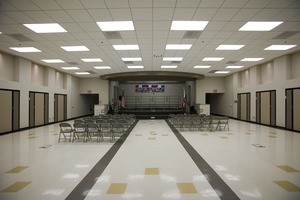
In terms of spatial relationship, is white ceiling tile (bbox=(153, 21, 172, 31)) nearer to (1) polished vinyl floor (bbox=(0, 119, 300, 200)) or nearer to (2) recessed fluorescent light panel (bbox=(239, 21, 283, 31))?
(2) recessed fluorescent light panel (bbox=(239, 21, 283, 31))

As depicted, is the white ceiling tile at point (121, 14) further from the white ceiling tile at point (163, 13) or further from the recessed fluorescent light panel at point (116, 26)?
the white ceiling tile at point (163, 13)

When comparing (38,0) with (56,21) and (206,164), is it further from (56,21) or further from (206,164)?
(206,164)

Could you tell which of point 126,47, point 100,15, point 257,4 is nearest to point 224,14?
point 257,4

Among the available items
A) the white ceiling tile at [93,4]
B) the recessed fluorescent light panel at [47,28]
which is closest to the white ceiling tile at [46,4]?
the white ceiling tile at [93,4]

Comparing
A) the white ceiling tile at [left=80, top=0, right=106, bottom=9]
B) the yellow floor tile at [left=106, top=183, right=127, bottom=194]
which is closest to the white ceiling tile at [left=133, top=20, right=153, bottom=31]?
the white ceiling tile at [left=80, top=0, right=106, bottom=9]

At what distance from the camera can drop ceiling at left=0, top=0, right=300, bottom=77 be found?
433 centimetres

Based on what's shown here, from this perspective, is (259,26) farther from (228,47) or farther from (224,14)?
(228,47)

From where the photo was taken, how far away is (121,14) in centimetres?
478

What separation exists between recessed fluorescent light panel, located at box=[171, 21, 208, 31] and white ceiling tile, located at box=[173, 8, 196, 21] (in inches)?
11.3

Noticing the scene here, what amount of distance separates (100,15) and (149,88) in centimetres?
1757

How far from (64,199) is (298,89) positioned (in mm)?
9514

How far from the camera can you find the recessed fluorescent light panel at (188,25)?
209 inches

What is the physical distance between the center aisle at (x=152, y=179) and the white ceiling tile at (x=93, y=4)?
3411 mm

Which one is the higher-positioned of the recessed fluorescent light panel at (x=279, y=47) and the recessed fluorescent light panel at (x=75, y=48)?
the recessed fluorescent light panel at (x=279, y=47)
